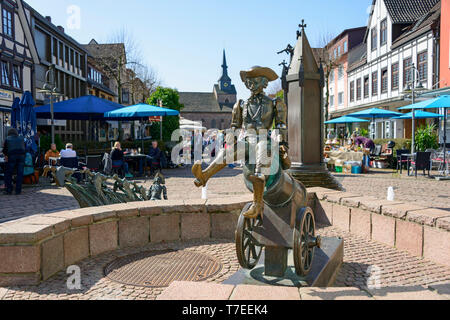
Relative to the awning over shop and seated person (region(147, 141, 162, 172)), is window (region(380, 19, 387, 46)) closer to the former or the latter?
seated person (region(147, 141, 162, 172))

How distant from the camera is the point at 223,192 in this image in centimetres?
1105

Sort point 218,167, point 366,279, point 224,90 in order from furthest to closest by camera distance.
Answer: point 224,90
point 366,279
point 218,167

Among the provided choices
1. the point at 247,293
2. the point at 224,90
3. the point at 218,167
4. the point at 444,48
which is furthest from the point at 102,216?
the point at 224,90

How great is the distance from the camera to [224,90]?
11688cm

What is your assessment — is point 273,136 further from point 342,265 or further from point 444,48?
point 444,48

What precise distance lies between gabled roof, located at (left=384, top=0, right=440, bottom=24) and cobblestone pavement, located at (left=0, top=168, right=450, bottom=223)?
59.1 feet

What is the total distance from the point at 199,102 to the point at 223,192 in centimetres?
10405

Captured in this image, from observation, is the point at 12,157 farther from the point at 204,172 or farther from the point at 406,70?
the point at 406,70

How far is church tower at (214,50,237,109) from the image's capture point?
375ft

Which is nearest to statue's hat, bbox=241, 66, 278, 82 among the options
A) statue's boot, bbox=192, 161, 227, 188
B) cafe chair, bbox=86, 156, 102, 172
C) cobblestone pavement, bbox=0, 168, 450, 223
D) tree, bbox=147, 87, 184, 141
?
statue's boot, bbox=192, 161, 227, 188

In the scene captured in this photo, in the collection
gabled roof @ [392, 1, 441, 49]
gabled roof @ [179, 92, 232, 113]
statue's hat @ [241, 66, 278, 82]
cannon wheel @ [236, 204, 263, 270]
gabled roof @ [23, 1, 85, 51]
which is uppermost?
gabled roof @ [179, 92, 232, 113]

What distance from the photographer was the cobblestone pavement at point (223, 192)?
8602mm

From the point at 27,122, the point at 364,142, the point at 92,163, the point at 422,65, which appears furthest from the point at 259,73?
the point at 422,65
